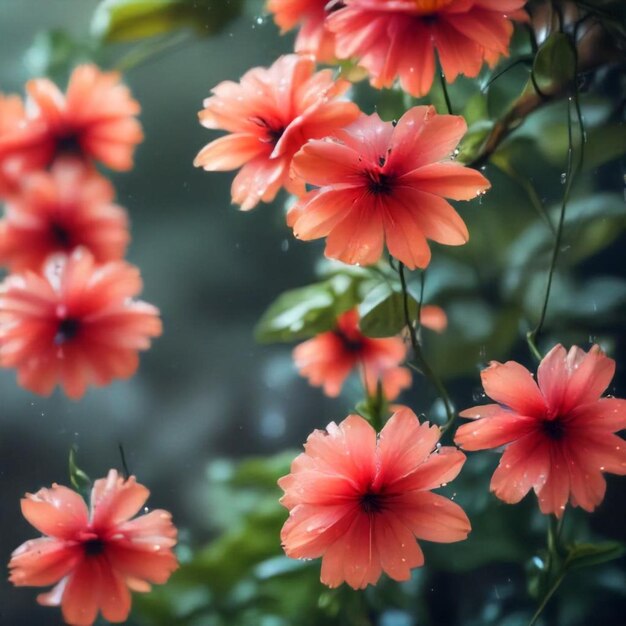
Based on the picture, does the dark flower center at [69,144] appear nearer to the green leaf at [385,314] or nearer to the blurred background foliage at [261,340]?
the blurred background foliage at [261,340]

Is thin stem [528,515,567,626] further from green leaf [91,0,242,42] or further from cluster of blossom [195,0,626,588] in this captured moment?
green leaf [91,0,242,42]

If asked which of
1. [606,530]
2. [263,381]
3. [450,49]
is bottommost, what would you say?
[606,530]

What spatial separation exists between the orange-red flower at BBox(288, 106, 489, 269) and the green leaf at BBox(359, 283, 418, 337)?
5 centimetres

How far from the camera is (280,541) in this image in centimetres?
60

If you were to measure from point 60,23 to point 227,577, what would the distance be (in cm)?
42

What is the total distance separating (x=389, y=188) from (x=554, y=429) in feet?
0.64

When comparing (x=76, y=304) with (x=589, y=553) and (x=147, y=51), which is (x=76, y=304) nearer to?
(x=147, y=51)

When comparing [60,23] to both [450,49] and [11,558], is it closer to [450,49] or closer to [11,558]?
[450,49]

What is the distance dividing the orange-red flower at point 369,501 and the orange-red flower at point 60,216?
22 centimetres

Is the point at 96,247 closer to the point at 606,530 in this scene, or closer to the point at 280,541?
the point at 280,541

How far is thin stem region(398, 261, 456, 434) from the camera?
1.91ft

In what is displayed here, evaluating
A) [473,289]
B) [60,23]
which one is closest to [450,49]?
[473,289]

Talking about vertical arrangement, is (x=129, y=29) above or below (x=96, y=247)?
above

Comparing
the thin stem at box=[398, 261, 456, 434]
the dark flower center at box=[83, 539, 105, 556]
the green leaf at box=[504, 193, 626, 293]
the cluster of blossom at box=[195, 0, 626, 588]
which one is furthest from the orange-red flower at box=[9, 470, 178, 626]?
the green leaf at box=[504, 193, 626, 293]
